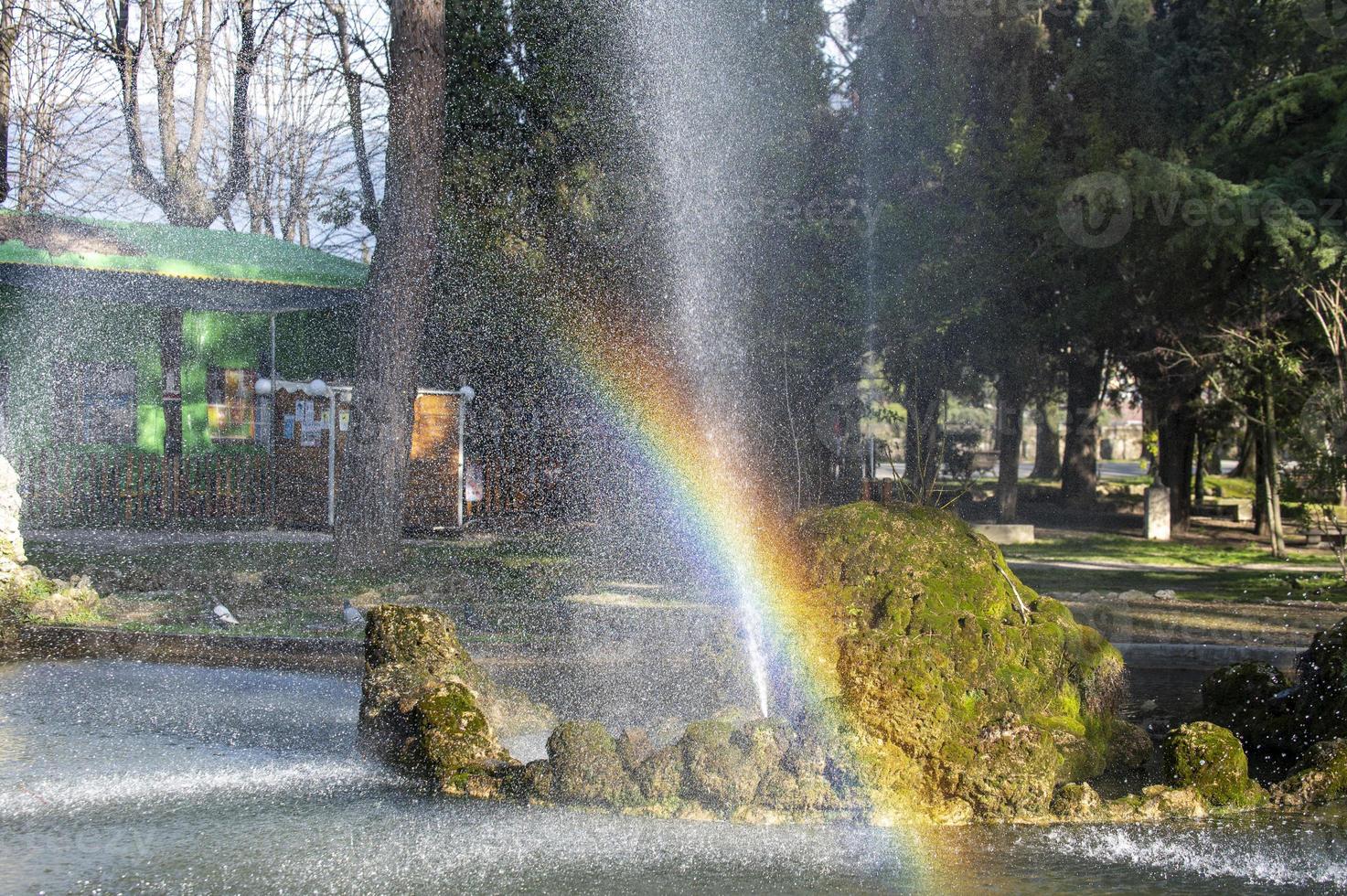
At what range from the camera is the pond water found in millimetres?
4453

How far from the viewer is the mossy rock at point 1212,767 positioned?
5367 mm

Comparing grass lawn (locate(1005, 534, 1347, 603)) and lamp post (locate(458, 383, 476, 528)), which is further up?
lamp post (locate(458, 383, 476, 528))

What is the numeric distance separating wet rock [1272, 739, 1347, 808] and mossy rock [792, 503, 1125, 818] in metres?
A: 0.87

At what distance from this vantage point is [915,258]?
18.7 m

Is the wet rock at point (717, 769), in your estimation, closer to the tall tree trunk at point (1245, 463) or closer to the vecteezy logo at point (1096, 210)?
the vecteezy logo at point (1096, 210)

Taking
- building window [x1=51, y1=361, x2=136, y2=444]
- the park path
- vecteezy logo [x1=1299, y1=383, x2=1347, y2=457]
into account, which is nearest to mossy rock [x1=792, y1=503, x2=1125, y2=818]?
the park path

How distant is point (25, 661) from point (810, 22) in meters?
13.6

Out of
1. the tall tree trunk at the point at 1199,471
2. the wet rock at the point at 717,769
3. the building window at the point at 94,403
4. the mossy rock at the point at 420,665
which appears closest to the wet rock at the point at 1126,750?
the wet rock at the point at 717,769

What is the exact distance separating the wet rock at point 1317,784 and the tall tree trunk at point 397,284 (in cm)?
933

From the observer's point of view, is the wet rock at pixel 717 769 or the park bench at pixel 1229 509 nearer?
the wet rock at pixel 717 769

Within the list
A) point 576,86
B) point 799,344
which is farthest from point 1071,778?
point 576,86

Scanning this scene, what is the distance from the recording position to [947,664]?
18.3 feet

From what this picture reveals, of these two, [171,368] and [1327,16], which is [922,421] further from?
[171,368]

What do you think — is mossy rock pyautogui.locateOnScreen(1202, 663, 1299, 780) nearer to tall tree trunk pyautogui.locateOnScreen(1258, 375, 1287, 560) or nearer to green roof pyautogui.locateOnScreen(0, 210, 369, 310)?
tall tree trunk pyautogui.locateOnScreen(1258, 375, 1287, 560)
